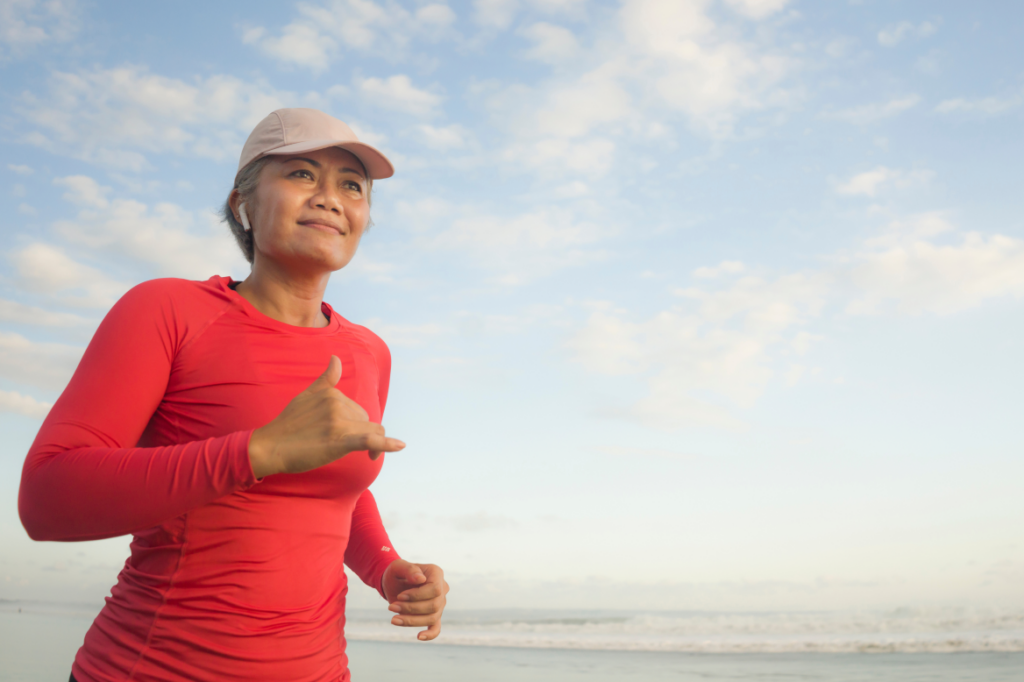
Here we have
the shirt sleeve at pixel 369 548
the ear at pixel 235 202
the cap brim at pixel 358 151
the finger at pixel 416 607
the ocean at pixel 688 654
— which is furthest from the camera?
the ocean at pixel 688 654

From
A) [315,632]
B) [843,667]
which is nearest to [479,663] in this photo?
[843,667]

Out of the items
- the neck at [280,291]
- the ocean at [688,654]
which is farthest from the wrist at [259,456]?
the ocean at [688,654]

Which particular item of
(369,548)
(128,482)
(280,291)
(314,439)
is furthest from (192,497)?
(369,548)

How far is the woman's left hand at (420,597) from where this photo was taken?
185cm

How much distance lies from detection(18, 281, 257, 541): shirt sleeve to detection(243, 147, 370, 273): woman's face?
45 centimetres

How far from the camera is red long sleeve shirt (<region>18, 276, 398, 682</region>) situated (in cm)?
126

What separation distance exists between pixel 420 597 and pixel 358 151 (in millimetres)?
1249

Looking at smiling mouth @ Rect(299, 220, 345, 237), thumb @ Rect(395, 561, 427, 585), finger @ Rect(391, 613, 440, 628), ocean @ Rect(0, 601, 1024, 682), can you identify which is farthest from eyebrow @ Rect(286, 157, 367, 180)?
ocean @ Rect(0, 601, 1024, 682)

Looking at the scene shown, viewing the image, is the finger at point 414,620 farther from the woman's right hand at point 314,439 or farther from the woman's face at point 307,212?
the woman's face at point 307,212

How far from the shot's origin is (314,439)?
1.22m

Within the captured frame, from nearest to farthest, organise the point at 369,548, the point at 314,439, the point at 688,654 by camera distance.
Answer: the point at 314,439
the point at 369,548
the point at 688,654

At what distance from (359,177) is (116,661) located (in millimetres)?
1316

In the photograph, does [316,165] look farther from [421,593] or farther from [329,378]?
[421,593]

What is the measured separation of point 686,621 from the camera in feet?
55.9
